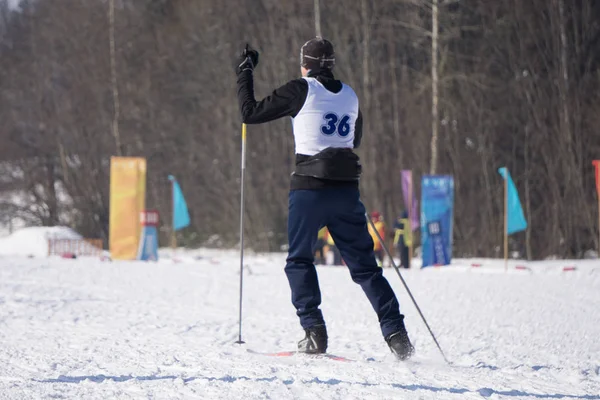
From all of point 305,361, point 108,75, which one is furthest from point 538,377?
point 108,75

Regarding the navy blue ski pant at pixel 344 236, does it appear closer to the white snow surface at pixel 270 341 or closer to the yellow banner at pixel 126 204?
the white snow surface at pixel 270 341

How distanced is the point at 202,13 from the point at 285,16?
3872 millimetres

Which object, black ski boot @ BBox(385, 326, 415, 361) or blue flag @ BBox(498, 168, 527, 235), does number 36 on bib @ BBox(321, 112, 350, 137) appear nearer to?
black ski boot @ BBox(385, 326, 415, 361)

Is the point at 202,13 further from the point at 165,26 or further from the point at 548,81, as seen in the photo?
the point at 548,81

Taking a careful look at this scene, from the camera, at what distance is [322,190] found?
5.06 meters

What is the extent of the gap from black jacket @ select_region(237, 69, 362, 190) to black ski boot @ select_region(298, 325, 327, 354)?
76 centimetres

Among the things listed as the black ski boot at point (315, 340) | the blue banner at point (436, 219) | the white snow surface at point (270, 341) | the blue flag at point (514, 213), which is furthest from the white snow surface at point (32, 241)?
the black ski boot at point (315, 340)

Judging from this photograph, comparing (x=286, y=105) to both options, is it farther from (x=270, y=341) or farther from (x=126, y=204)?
(x=126, y=204)

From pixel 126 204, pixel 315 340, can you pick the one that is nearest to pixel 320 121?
pixel 315 340

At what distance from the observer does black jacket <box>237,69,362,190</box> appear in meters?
5.00

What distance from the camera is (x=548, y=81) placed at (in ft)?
79.9

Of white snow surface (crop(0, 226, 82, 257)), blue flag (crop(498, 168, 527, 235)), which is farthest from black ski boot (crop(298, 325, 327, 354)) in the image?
white snow surface (crop(0, 226, 82, 257))

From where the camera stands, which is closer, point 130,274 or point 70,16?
point 130,274

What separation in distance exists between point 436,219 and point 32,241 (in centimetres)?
1223
